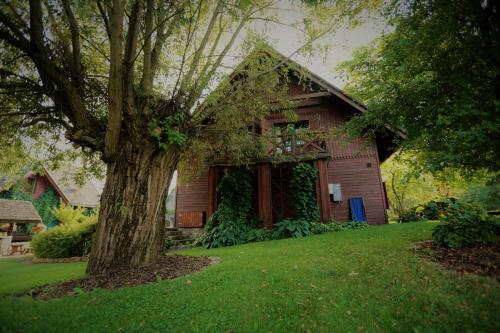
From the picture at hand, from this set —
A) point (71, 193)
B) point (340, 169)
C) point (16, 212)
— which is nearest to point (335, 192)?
point (340, 169)

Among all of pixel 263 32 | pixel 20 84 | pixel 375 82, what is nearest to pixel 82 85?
pixel 20 84

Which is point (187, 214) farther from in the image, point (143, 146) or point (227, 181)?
point (143, 146)

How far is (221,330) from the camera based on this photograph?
2506 millimetres

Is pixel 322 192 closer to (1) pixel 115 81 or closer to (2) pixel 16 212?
(1) pixel 115 81

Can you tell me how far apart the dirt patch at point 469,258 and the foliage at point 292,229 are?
458 cm

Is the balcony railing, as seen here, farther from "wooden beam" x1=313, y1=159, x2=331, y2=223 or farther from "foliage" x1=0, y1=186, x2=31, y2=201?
"foliage" x1=0, y1=186, x2=31, y2=201

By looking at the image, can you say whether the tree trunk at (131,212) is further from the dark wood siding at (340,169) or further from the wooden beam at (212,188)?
the dark wood siding at (340,169)

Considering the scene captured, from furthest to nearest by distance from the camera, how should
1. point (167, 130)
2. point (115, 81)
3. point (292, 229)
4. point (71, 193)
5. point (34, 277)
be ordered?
point (71, 193), point (292, 229), point (34, 277), point (167, 130), point (115, 81)

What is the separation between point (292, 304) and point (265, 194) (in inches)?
324

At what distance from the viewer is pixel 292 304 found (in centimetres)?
294

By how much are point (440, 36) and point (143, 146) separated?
6.19m

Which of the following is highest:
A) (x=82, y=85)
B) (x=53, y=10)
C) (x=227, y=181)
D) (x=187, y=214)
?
(x=53, y=10)

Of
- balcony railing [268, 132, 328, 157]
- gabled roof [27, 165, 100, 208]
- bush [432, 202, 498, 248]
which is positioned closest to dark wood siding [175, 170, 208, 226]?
balcony railing [268, 132, 328, 157]

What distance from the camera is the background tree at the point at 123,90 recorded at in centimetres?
482
